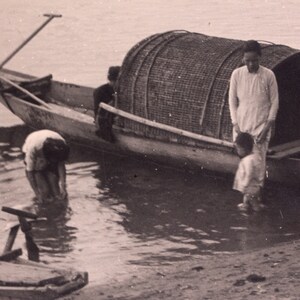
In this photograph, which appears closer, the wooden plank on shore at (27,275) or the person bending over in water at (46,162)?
the wooden plank on shore at (27,275)

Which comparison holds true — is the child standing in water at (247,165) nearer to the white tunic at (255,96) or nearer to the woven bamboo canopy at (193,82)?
the white tunic at (255,96)

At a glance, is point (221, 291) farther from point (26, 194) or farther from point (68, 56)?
point (68, 56)

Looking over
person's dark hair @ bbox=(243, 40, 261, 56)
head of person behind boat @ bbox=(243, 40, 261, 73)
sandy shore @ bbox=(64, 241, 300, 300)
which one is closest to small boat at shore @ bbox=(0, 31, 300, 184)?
head of person behind boat @ bbox=(243, 40, 261, 73)

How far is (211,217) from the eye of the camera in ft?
34.2

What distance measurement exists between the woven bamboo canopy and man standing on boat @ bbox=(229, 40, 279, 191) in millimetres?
1112

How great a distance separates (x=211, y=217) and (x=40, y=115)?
4776 mm

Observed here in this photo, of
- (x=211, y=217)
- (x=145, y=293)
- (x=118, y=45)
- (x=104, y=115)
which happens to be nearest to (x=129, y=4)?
(x=118, y=45)

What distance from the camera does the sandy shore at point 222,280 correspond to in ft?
22.6

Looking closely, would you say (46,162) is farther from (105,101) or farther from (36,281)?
(36,281)

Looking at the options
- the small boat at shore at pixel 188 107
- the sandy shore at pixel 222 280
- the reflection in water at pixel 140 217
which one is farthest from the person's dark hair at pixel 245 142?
the sandy shore at pixel 222 280

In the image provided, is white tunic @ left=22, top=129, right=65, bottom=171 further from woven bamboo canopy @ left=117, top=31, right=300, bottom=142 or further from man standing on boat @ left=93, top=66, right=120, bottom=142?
man standing on boat @ left=93, top=66, right=120, bottom=142

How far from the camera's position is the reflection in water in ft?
30.6

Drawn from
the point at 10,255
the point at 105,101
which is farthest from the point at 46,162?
the point at 105,101

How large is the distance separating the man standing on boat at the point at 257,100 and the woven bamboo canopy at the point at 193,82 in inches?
43.8
